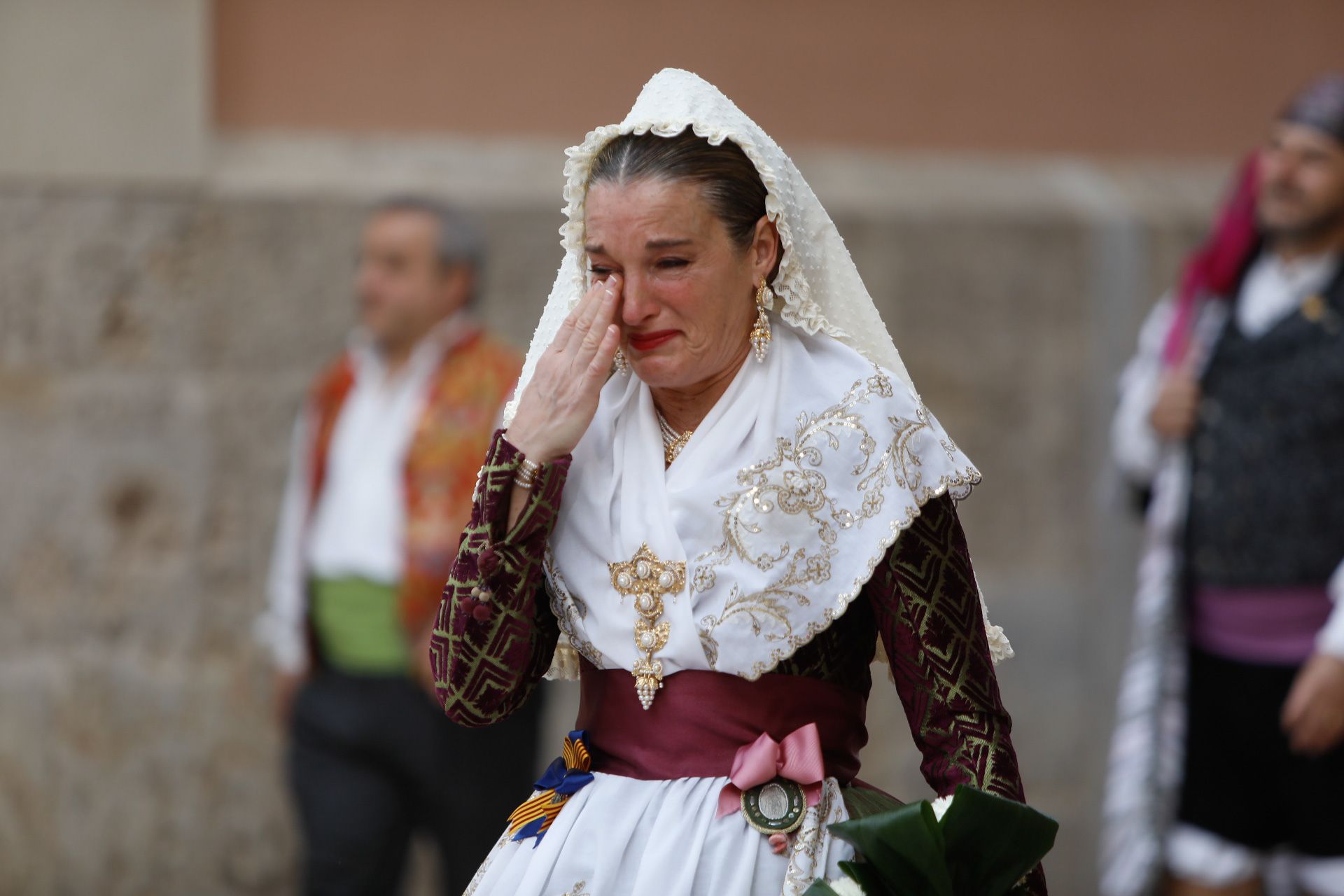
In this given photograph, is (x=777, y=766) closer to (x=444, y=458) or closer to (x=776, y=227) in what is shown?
(x=776, y=227)

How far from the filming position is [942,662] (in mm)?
2473

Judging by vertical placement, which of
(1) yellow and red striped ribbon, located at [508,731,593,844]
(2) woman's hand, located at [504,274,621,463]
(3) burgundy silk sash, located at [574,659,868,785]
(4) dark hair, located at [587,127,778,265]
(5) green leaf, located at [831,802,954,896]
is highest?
(4) dark hair, located at [587,127,778,265]

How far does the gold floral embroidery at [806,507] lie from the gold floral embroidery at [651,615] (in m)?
0.04

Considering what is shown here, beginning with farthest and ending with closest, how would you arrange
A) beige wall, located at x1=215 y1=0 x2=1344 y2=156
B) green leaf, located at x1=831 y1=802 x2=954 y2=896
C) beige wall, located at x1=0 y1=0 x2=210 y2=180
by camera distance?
beige wall, located at x1=215 y1=0 x2=1344 y2=156
beige wall, located at x1=0 y1=0 x2=210 y2=180
green leaf, located at x1=831 y1=802 x2=954 y2=896

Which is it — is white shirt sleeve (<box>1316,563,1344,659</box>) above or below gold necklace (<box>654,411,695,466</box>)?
below

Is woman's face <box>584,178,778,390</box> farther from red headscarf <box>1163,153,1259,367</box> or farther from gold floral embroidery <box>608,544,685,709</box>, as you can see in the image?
red headscarf <box>1163,153,1259,367</box>

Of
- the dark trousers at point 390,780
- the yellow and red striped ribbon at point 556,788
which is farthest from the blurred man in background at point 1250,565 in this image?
the yellow and red striped ribbon at point 556,788

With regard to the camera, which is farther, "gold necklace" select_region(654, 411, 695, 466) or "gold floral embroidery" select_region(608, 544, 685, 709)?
"gold necklace" select_region(654, 411, 695, 466)

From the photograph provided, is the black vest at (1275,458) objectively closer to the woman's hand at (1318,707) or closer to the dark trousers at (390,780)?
the woman's hand at (1318,707)

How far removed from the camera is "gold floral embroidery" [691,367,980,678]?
8.17ft

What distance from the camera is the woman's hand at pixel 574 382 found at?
2537 mm

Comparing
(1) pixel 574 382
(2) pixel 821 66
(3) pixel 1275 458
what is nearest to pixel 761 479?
(1) pixel 574 382

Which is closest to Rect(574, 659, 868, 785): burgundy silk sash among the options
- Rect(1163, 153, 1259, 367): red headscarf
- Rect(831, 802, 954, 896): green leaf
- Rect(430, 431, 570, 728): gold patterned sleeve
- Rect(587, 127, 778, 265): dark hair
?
Rect(430, 431, 570, 728): gold patterned sleeve

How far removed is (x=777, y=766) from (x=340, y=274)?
3.78 m
